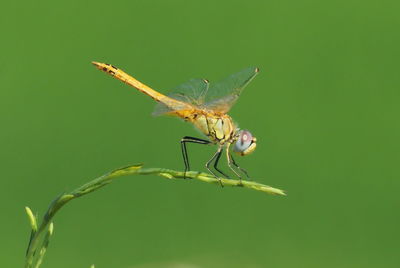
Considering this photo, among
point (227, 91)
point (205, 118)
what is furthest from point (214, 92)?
point (205, 118)

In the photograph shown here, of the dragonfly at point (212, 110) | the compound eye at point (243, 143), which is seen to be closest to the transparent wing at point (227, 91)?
the dragonfly at point (212, 110)

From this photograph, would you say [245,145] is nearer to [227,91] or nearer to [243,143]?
[243,143]

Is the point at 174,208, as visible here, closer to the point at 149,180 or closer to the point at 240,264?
the point at 149,180

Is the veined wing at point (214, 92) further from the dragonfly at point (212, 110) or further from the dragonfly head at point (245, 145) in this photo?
the dragonfly head at point (245, 145)

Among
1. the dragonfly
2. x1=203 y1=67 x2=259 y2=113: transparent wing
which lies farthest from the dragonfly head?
x1=203 y1=67 x2=259 y2=113: transparent wing

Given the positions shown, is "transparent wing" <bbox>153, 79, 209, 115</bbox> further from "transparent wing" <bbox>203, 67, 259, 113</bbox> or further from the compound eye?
the compound eye

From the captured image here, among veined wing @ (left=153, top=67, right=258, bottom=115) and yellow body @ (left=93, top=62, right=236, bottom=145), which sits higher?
veined wing @ (left=153, top=67, right=258, bottom=115)

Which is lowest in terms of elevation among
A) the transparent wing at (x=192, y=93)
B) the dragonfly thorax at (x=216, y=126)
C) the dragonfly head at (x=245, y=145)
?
the dragonfly head at (x=245, y=145)

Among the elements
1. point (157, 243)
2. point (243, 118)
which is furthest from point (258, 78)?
point (157, 243)
